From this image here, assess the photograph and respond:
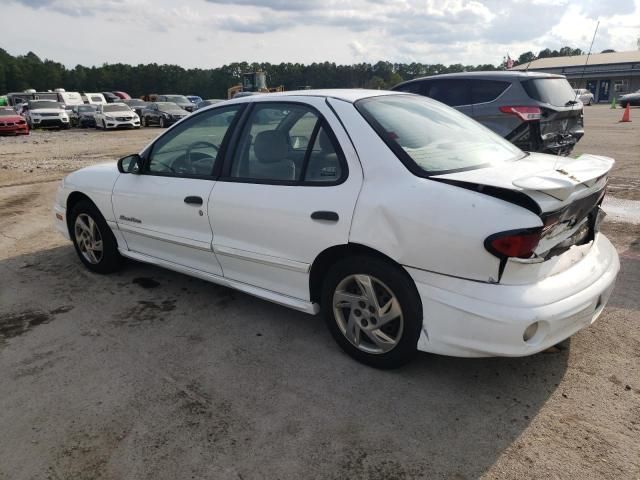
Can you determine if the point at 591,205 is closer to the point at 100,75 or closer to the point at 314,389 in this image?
the point at 314,389

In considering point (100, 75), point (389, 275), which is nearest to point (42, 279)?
point (389, 275)

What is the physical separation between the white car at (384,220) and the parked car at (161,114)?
25918 mm

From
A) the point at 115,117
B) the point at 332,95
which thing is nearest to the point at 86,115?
the point at 115,117

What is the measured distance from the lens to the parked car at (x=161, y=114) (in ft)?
93.9

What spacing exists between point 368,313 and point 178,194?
5.95 ft

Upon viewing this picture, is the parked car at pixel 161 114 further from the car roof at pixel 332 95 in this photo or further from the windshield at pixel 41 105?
the car roof at pixel 332 95

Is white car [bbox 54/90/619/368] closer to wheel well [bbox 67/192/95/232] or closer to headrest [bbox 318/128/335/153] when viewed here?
headrest [bbox 318/128/335/153]

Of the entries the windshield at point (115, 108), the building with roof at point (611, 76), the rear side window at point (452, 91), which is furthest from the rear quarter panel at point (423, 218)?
Answer: the building with roof at point (611, 76)

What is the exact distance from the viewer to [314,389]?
3.00m

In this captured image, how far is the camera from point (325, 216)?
10.1 ft

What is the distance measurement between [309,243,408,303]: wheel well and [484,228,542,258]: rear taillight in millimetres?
545

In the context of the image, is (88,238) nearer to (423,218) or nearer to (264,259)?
(264,259)

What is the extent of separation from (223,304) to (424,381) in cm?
186

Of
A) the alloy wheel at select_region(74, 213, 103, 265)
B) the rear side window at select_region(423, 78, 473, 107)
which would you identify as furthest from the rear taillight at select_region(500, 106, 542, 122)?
the alloy wheel at select_region(74, 213, 103, 265)
